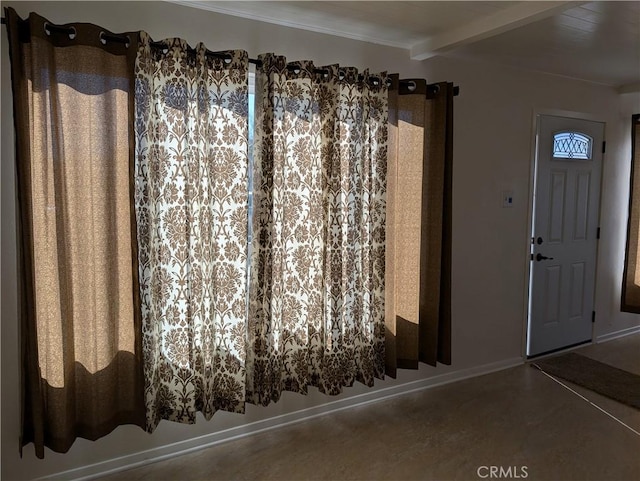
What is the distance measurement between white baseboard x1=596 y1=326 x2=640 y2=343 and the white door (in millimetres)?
191

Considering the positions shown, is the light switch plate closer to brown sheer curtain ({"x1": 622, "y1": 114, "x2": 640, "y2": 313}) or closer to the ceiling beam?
the ceiling beam

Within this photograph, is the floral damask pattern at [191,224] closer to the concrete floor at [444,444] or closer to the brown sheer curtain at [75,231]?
the brown sheer curtain at [75,231]

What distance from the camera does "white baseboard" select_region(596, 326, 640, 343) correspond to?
4.66 metres

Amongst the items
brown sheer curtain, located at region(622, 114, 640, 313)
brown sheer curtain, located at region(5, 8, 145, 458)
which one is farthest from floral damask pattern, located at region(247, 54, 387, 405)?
brown sheer curtain, located at region(622, 114, 640, 313)

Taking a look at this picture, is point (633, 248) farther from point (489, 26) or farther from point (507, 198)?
point (489, 26)

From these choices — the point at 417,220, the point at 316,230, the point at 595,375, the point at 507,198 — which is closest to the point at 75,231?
the point at 316,230

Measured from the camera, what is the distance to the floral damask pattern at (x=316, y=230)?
265 cm

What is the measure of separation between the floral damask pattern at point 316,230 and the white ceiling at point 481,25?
11.1 inches

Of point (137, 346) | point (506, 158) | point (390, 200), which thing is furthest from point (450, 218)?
point (137, 346)

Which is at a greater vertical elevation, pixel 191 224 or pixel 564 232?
pixel 191 224

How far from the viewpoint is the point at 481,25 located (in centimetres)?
268

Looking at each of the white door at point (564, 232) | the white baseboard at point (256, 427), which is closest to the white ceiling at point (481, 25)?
the white door at point (564, 232)

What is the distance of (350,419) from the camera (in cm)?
306

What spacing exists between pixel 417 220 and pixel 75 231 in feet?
6.65
